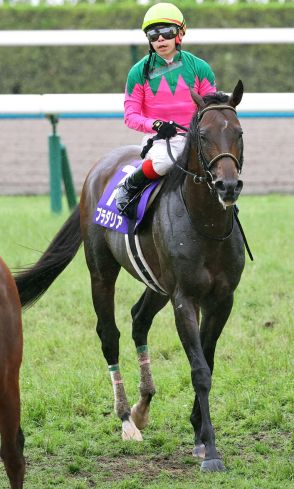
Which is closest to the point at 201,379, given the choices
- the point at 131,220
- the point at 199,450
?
the point at 199,450

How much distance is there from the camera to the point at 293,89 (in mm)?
20438

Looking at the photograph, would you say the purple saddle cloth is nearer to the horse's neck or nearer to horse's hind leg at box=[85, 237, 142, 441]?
horse's hind leg at box=[85, 237, 142, 441]

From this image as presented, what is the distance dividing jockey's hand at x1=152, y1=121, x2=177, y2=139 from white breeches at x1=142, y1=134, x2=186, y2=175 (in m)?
0.09

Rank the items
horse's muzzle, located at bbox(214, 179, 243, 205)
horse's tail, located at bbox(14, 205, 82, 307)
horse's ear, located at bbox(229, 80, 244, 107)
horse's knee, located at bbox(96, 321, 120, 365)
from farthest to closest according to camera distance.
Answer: horse's tail, located at bbox(14, 205, 82, 307) → horse's knee, located at bbox(96, 321, 120, 365) → horse's ear, located at bbox(229, 80, 244, 107) → horse's muzzle, located at bbox(214, 179, 243, 205)

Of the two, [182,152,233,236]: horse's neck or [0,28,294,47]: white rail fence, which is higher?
[0,28,294,47]: white rail fence

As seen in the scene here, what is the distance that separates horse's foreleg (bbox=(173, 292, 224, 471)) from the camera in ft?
16.8

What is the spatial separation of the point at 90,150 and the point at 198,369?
12.8 m

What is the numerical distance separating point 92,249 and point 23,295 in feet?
1.94

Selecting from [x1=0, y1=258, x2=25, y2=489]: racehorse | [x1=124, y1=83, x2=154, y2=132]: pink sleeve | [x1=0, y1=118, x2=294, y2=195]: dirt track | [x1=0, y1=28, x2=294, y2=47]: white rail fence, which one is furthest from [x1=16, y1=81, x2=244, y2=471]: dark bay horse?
[x1=0, y1=118, x2=294, y2=195]: dirt track

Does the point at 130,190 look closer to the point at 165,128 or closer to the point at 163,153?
the point at 163,153

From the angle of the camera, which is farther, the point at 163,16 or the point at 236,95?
the point at 163,16

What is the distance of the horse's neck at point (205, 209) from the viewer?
5.17 metres

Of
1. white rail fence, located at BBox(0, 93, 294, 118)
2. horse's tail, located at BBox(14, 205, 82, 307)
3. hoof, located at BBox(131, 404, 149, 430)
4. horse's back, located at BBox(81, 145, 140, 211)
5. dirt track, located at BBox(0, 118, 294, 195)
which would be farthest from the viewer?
dirt track, located at BBox(0, 118, 294, 195)

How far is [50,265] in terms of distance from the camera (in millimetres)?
6633
